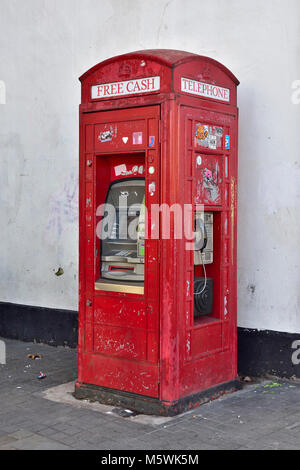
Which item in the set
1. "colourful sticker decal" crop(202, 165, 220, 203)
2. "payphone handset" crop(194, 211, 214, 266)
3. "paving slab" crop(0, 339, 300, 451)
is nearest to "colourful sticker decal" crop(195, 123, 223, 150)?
"colourful sticker decal" crop(202, 165, 220, 203)

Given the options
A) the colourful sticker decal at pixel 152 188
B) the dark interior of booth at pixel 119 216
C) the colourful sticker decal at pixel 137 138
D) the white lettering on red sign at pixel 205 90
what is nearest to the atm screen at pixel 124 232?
the dark interior of booth at pixel 119 216

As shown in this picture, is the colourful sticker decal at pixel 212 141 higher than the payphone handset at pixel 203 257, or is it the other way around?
the colourful sticker decal at pixel 212 141

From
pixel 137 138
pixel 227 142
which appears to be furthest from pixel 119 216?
pixel 227 142

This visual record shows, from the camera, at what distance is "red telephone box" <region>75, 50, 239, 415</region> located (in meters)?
4.54

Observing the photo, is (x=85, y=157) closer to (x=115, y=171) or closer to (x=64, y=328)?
(x=115, y=171)

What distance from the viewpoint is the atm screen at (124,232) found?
4.82 metres

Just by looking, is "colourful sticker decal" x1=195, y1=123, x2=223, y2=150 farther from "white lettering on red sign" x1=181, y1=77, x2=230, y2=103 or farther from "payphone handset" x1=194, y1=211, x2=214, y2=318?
"payphone handset" x1=194, y1=211, x2=214, y2=318

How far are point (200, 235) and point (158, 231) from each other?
453mm

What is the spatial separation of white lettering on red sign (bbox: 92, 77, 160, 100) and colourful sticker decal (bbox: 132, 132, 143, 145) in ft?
1.09

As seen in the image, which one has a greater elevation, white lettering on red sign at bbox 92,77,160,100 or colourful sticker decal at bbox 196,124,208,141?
white lettering on red sign at bbox 92,77,160,100

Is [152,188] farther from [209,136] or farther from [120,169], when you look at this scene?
[209,136]

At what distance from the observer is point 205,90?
4.80 meters

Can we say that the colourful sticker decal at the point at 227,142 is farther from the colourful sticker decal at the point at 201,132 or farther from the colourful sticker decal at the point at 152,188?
the colourful sticker decal at the point at 152,188
